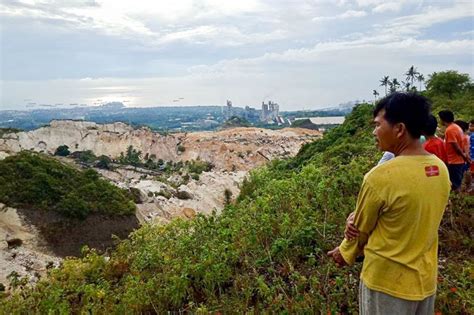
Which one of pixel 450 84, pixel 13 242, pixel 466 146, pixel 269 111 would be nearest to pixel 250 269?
pixel 466 146

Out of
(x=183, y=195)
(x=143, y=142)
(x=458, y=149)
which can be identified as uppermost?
(x=458, y=149)

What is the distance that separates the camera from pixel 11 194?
15609mm

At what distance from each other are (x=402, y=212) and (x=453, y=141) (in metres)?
3.40

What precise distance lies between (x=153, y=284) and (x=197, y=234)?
1075 mm

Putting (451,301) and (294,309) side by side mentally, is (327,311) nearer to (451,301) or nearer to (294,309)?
(294,309)

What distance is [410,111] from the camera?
153 centimetres

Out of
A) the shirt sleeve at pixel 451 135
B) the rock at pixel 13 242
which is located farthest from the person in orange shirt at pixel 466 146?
the rock at pixel 13 242

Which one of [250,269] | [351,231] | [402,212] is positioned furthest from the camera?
[250,269]

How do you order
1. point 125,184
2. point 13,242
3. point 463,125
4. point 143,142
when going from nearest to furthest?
1. point 463,125
2. point 13,242
3. point 125,184
4. point 143,142

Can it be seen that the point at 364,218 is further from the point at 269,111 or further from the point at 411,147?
the point at 269,111

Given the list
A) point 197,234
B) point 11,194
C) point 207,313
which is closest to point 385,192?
point 207,313

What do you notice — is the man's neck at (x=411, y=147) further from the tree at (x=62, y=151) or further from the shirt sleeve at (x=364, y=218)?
the tree at (x=62, y=151)

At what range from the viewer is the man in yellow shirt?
1.50 m

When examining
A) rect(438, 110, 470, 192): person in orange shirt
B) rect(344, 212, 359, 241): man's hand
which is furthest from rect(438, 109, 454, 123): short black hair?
rect(344, 212, 359, 241): man's hand
